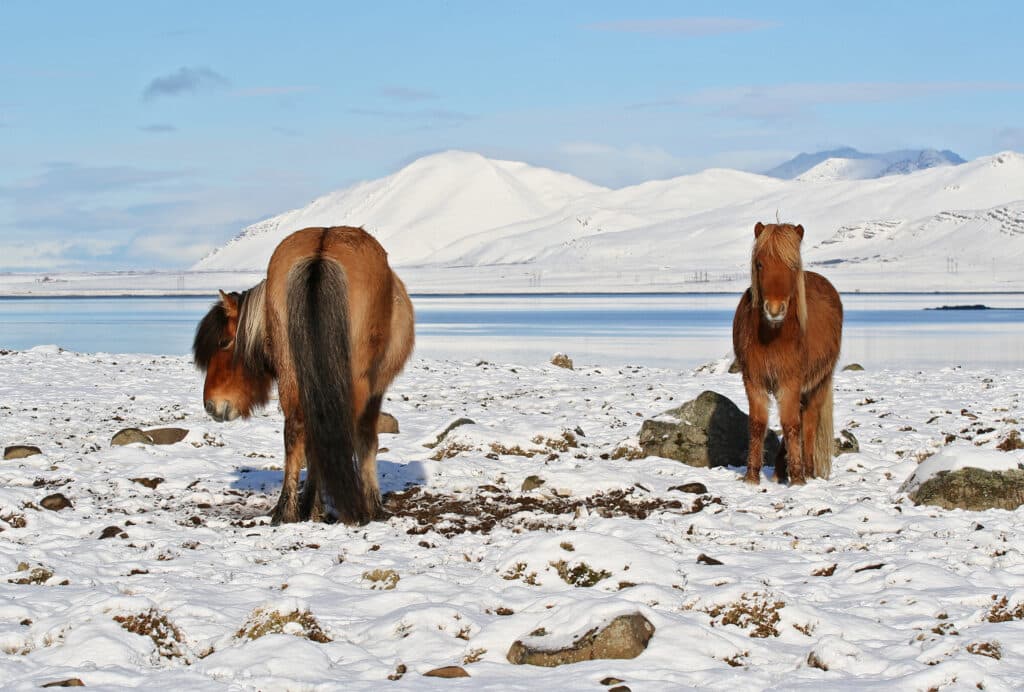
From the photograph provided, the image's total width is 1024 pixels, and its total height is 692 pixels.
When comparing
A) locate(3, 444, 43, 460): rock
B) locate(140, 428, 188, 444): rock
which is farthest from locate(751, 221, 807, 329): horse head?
locate(3, 444, 43, 460): rock

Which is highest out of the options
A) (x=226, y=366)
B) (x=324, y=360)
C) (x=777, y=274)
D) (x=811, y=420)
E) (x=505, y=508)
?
(x=777, y=274)

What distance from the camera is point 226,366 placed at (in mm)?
10328

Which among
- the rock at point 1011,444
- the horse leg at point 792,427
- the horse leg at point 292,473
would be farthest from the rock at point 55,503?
the rock at point 1011,444

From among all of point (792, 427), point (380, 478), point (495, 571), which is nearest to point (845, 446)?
point (792, 427)

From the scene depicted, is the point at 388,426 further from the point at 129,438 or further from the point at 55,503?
the point at 55,503

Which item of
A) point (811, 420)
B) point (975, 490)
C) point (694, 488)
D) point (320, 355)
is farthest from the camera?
point (811, 420)

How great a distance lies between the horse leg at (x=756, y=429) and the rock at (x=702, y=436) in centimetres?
147

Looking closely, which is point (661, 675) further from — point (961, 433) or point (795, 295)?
point (961, 433)

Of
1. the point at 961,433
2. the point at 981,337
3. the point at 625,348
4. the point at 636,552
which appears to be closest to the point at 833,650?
the point at 636,552

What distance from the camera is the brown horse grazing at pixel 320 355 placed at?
9.01 m

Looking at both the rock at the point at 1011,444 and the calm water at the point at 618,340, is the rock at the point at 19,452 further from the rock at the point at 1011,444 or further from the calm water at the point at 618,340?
the calm water at the point at 618,340

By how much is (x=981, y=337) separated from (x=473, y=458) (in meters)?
42.7

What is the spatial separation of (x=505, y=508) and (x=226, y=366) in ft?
9.95

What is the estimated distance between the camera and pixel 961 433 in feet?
49.5
